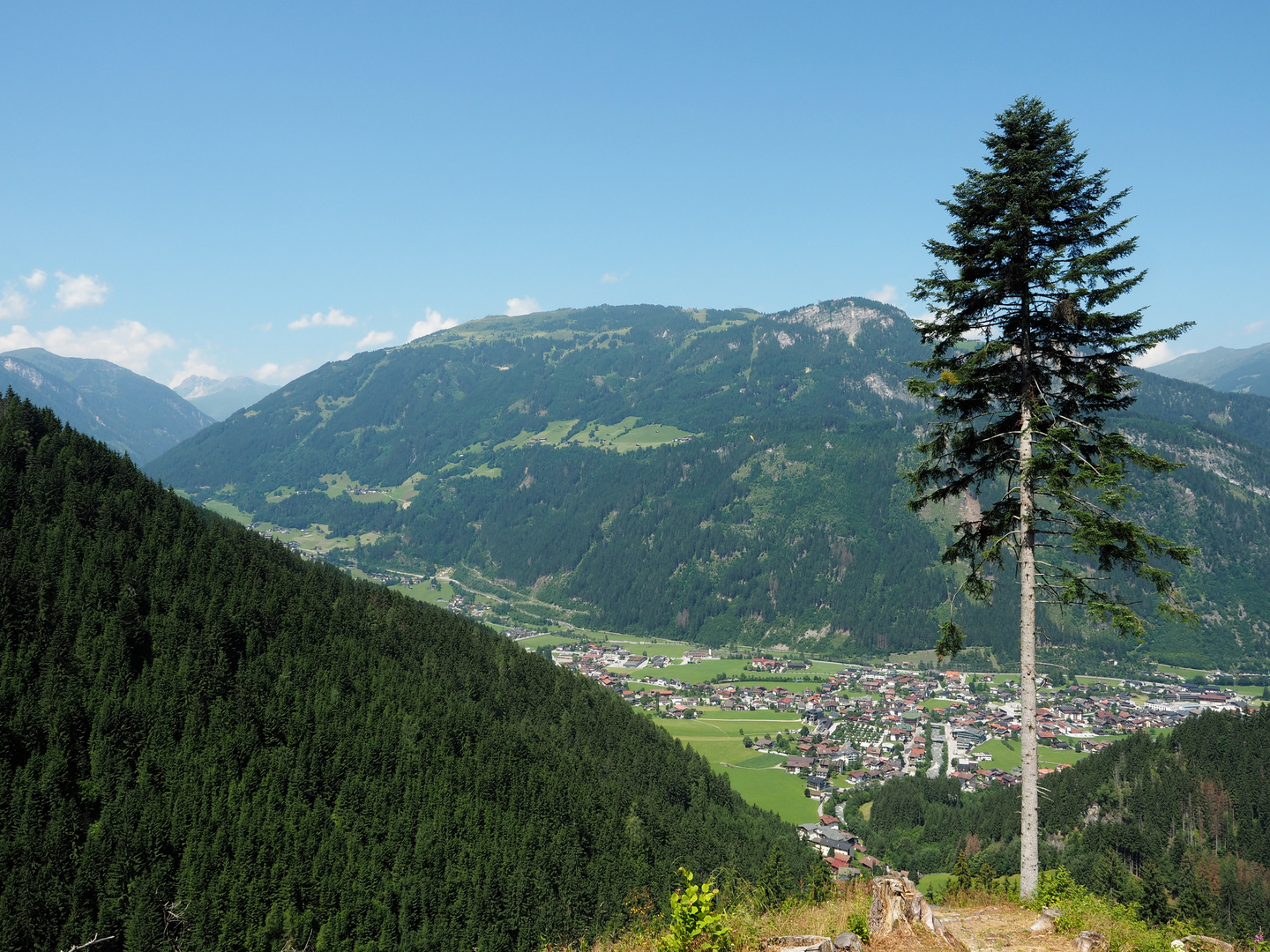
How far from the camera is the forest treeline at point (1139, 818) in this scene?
246 ft

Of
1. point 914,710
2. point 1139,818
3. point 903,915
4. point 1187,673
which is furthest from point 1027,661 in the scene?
point 1187,673

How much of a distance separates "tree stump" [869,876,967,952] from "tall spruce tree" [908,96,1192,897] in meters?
5.21

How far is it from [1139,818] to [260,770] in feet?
326

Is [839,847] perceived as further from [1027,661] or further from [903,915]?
[903,915]

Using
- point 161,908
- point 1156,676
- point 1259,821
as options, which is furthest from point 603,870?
point 1156,676

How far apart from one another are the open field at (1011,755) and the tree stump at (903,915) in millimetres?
120343

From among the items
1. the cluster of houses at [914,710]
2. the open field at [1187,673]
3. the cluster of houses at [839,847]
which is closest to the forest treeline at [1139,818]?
the cluster of houses at [839,847]

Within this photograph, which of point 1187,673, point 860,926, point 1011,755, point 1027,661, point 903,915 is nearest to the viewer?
point 860,926

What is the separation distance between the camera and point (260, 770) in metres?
57.4

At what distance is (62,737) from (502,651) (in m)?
49.5

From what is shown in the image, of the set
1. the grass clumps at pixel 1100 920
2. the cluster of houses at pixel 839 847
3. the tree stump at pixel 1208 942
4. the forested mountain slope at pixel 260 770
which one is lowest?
the cluster of houses at pixel 839 847

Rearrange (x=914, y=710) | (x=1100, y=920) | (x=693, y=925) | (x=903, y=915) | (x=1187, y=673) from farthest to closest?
(x=1187, y=673) < (x=914, y=710) < (x=1100, y=920) < (x=903, y=915) < (x=693, y=925)

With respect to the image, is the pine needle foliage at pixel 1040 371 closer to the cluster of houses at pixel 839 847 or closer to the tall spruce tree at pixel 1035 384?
the tall spruce tree at pixel 1035 384

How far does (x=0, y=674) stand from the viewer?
177ft
